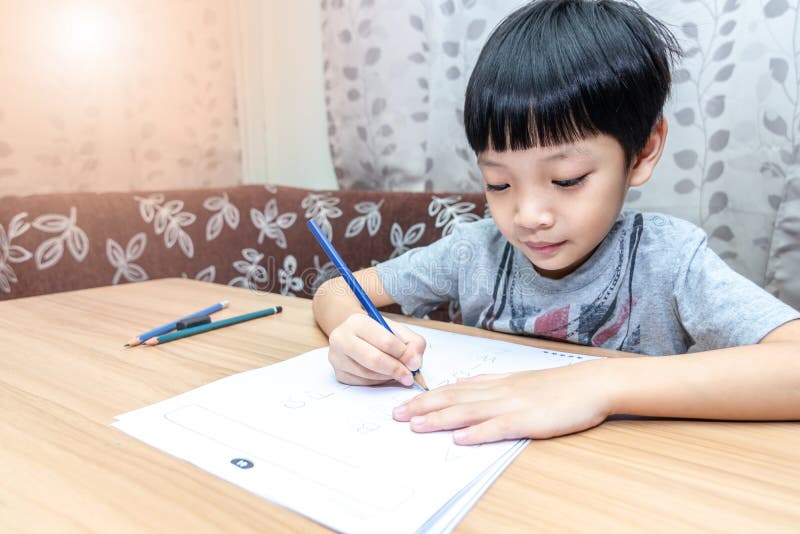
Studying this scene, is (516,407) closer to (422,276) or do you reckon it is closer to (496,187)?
(496,187)

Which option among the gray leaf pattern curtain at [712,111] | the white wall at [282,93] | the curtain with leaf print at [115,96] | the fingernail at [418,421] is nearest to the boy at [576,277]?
the fingernail at [418,421]

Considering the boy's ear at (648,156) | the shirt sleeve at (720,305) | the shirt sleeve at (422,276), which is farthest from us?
the shirt sleeve at (422,276)

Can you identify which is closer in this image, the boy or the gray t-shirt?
the boy

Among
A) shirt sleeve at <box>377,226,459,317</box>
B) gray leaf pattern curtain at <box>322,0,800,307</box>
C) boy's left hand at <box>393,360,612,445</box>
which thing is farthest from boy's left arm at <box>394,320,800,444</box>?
gray leaf pattern curtain at <box>322,0,800,307</box>

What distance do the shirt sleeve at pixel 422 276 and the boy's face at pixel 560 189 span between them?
0.70ft

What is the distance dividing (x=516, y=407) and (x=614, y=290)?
0.37m

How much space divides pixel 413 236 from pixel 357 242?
0.14m

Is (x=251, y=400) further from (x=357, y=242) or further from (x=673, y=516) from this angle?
(x=357, y=242)

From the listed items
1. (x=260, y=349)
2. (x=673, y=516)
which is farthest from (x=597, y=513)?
(x=260, y=349)

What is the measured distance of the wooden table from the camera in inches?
11.5

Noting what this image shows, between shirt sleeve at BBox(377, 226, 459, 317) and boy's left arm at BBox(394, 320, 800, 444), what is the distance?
1.30ft

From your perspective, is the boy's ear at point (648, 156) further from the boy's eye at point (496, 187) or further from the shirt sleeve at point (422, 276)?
the shirt sleeve at point (422, 276)

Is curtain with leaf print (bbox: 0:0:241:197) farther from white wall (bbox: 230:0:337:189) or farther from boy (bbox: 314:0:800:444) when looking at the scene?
boy (bbox: 314:0:800:444)

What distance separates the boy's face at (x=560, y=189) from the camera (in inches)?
22.9
